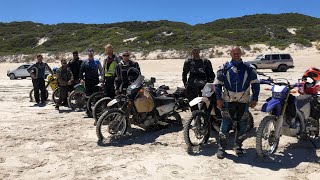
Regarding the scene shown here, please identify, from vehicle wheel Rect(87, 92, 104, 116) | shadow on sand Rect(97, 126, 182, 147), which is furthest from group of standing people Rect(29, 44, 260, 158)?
shadow on sand Rect(97, 126, 182, 147)

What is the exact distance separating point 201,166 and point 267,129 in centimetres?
115

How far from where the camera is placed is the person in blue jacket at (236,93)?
20.9 feet

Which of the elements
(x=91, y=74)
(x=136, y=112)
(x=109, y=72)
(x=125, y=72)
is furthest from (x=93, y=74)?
(x=136, y=112)

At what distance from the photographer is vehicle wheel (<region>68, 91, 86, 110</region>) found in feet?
38.8

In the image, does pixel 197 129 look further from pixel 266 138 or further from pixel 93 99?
pixel 93 99

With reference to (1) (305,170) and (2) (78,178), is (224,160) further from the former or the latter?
(2) (78,178)

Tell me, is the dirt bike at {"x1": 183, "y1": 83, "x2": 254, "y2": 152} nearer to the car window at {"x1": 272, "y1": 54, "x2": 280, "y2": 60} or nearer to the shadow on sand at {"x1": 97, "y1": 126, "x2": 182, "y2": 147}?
the shadow on sand at {"x1": 97, "y1": 126, "x2": 182, "y2": 147}

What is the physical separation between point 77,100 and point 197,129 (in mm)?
5700

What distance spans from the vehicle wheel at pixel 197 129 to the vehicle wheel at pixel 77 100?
5.29 m

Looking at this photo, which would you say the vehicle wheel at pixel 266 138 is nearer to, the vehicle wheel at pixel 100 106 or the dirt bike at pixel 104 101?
the dirt bike at pixel 104 101

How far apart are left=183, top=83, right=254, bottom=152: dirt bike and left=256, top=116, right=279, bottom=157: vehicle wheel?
2.15 ft

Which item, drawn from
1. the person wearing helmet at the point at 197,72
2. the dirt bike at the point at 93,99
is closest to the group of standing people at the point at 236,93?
the person wearing helmet at the point at 197,72

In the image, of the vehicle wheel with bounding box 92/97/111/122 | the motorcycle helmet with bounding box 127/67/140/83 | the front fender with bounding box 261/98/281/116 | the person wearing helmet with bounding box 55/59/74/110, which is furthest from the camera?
the person wearing helmet with bounding box 55/59/74/110

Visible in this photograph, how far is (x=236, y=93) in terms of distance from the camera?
6.40m
